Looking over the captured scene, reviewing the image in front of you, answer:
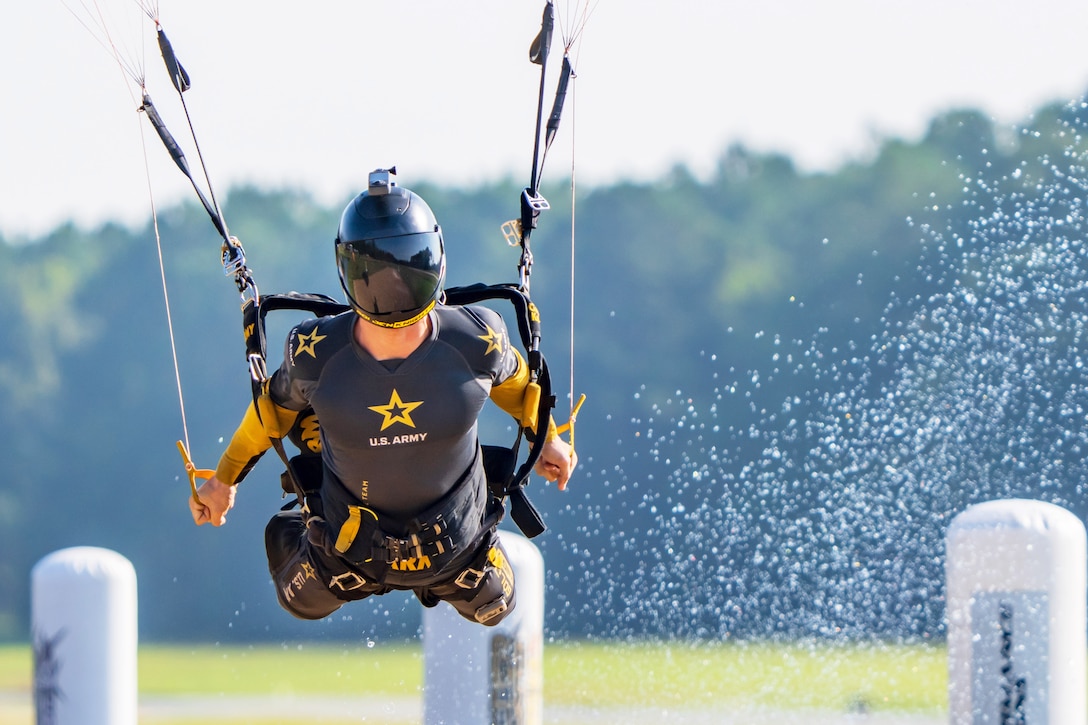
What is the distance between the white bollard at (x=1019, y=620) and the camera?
6.72 meters

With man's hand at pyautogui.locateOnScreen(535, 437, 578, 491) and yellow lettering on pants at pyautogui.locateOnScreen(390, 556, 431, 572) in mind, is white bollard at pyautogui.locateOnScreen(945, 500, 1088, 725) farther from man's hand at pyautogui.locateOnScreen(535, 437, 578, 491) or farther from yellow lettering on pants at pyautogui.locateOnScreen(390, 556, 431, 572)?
yellow lettering on pants at pyautogui.locateOnScreen(390, 556, 431, 572)

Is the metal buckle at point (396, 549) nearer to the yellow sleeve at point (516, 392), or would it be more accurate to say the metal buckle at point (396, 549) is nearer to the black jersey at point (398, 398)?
the black jersey at point (398, 398)

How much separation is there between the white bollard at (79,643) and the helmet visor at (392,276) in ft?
13.1

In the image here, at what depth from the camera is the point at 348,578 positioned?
15.9 feet

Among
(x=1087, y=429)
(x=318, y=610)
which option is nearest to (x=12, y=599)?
(x=1087, y=429)

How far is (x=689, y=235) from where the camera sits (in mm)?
29047

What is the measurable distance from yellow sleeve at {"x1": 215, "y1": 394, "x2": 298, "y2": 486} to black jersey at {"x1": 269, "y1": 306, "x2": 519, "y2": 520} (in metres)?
0.11

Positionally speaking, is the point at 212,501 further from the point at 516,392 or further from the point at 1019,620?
the point at 1019,620

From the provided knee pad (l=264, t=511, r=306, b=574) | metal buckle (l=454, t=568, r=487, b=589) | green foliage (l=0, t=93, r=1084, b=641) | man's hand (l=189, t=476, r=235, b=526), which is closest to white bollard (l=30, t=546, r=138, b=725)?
knee pad (l=264, t=511, r=306, b=574)

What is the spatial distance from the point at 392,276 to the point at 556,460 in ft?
2.98

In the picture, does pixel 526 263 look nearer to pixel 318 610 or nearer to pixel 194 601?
pixel 318 610

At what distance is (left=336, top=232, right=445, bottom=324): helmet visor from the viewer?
4.38m

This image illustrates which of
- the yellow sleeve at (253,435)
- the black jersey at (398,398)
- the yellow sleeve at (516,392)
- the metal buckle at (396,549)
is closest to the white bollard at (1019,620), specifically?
the yellow sleeve at (516,392)

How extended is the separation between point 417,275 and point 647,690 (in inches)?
496
